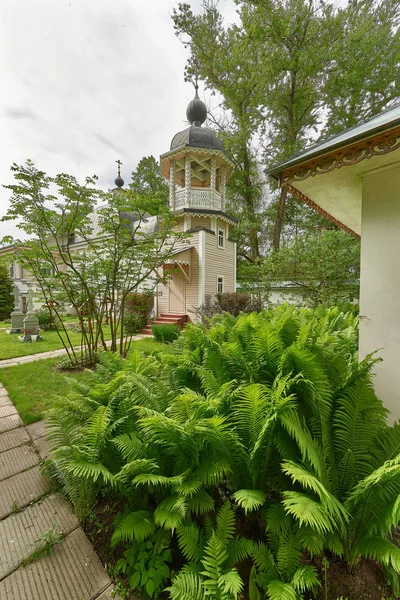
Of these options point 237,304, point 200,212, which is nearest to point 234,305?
point 237,304

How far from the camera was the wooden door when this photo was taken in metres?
→ 10.5

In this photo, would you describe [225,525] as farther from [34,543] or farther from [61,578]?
[34,543]

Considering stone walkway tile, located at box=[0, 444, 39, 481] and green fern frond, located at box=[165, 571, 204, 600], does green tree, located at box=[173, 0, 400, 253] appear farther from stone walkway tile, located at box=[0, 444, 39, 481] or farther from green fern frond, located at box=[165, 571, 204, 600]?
green fern frond, located at box=[165, 571, 204, 600]

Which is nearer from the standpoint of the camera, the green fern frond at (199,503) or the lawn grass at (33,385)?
the green fern frond at (199,503)

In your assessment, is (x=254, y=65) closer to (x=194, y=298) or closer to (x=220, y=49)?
(x=220, y=49)

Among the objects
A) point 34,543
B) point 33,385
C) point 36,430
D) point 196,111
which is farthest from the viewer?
point 196,111

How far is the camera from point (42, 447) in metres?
2.33

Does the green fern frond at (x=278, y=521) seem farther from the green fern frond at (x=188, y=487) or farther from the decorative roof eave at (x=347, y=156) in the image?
the decorative roof eave at (x=347, y=156)

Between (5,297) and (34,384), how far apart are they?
12.7m

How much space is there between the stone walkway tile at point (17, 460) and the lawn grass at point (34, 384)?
0.47 metres

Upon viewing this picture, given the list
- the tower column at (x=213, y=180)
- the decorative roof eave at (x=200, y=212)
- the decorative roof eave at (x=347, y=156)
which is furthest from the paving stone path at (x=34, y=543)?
the tower column at (x=213, y=180)

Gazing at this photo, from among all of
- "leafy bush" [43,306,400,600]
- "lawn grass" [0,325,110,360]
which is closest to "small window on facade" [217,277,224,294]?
"lawn grass" [0,325,110,360]

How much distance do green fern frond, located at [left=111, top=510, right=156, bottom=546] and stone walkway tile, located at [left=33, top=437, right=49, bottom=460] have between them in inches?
52.2

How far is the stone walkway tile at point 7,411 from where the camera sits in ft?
9.77
